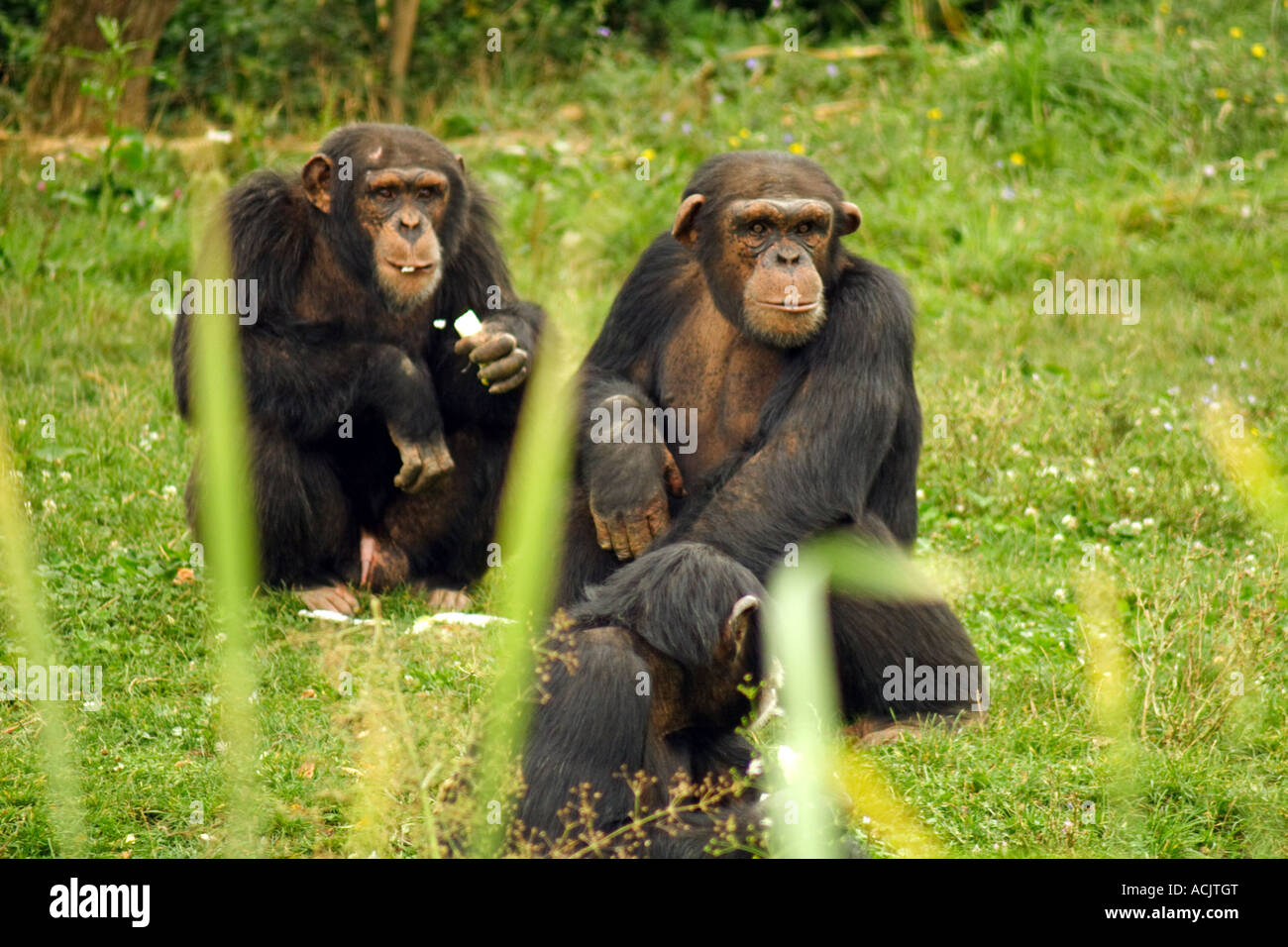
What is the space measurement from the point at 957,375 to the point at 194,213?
4934mm

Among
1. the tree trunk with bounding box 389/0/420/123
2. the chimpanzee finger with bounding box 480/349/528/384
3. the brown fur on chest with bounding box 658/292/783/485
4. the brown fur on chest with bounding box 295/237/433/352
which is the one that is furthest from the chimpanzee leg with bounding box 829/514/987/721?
the tree trunk with bounding box 389/0/420/123

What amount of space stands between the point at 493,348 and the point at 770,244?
125cm

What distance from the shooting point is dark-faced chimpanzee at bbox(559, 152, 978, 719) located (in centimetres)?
506

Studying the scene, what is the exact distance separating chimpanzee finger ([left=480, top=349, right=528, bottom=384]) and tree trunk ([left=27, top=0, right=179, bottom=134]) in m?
6.25

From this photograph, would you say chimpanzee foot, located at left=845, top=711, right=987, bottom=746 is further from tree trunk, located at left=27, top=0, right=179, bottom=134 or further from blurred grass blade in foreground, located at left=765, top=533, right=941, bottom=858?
tree trunk, located at left=27, top=0, right=179, bottom=134

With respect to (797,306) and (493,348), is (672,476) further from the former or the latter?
(493,348)

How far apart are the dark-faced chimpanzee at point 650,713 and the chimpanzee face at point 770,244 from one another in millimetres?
952

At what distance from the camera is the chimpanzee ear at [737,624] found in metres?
4.31

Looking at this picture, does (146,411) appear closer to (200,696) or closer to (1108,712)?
(200,696)

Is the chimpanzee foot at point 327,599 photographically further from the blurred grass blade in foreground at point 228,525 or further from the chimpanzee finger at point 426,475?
the chimpanzee finger at point 426,475

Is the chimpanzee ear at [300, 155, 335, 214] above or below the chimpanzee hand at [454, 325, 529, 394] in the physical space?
above


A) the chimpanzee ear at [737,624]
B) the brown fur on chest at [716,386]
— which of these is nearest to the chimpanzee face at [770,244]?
the brown fur on chest at [716,386]

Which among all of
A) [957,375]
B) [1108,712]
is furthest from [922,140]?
[1108,712]

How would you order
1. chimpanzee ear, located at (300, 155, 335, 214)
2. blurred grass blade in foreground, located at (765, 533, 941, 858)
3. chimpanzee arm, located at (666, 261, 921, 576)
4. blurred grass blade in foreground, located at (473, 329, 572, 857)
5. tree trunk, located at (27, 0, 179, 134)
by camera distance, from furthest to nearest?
tree trunk, located at (27, 0, 179, 134), chimpanzee ear, located at (300, 155, 335, 214), chimpanzee arm, located at (666, 261, 921, 576), blurred grass blade in foreground, located at (765, 533, 941, 858), blurred grass blade in foreground, located at (473, 329, 572, 857)
